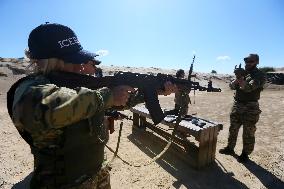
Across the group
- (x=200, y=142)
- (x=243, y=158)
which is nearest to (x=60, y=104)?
(x=200, y=142)

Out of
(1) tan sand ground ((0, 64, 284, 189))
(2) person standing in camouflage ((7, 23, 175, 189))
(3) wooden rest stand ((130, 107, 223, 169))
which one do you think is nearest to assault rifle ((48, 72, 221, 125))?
(2) person standing in camouflage ((7, 23, 175, 189))

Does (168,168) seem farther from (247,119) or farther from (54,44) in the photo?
(54,44)

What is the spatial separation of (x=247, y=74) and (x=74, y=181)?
5588mm

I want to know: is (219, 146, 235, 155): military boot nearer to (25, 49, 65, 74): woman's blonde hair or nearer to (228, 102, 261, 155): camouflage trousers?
(228, 102, 261, 155): camouflage trousers

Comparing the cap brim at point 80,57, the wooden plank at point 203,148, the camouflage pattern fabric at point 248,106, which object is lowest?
the wooden plank at point 203,148

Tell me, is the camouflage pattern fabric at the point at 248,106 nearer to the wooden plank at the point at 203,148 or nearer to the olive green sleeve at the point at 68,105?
the wooden plank at the point at 203,148

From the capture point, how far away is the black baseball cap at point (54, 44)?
2342mm

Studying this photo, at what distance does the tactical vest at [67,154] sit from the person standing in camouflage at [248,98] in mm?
5052

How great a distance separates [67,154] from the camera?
7.59 ft

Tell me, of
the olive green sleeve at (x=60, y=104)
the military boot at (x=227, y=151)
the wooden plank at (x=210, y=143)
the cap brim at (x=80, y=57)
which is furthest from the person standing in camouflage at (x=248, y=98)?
the olive green sleeve at (x=60, y=104)

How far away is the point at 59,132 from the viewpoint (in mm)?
2188

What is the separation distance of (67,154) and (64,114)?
1.95ft

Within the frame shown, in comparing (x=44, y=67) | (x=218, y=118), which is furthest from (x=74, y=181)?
(x=218, y=118)

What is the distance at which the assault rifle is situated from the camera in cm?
234
